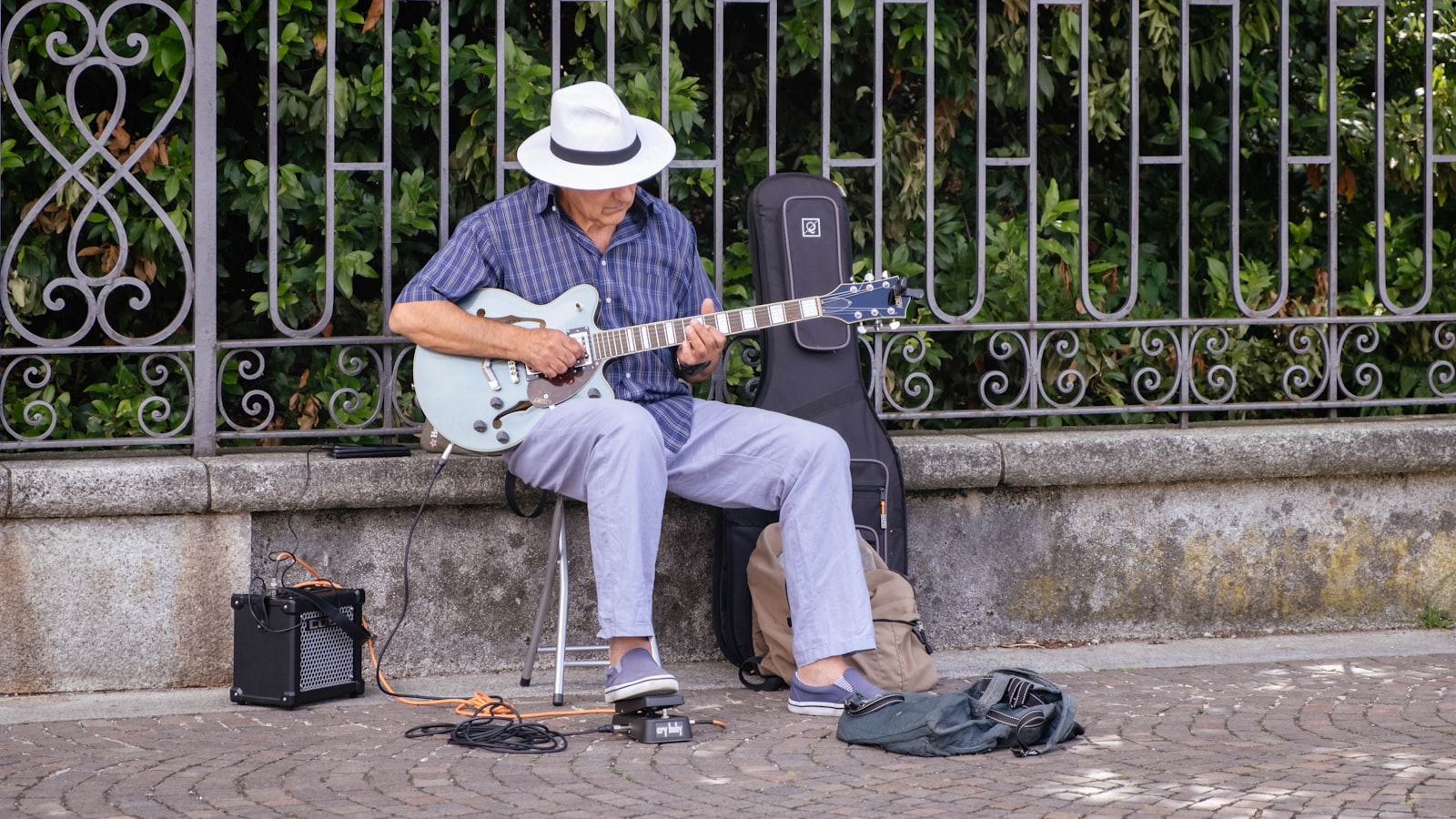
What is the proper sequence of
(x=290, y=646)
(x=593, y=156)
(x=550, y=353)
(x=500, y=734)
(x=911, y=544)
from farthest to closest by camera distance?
(x=911, y=544) → (x=593, y=156) → (x=550, y=353) → (x=290, y=646) → (x=500, y=734)

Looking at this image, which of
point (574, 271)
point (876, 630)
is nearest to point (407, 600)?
point (574, 271)

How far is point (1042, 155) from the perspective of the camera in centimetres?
629

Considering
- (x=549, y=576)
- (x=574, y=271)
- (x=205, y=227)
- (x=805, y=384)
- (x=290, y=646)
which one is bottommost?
(x=290, y=646)

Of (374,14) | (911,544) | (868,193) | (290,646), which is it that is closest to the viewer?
(290,646)

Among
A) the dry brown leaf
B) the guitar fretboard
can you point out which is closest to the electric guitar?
the guitar fretboard

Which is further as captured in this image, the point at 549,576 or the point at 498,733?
the point at 549,576

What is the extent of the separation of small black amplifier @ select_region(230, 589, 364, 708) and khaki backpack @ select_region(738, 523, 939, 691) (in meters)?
1.12

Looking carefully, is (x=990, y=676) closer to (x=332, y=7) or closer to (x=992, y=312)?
(x=992, y=312)

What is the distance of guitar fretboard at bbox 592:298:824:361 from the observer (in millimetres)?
4781

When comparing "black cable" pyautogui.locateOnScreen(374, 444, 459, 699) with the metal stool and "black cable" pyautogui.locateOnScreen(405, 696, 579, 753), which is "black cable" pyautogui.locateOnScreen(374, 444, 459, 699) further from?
"black cable" pyautogui.locateOnScreen(405, 696, 579, 753)

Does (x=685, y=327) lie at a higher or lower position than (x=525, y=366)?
higher

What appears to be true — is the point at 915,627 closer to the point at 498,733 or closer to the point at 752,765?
the point at 752,765

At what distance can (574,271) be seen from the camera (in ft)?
16.0

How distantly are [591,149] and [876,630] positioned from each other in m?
1.54
